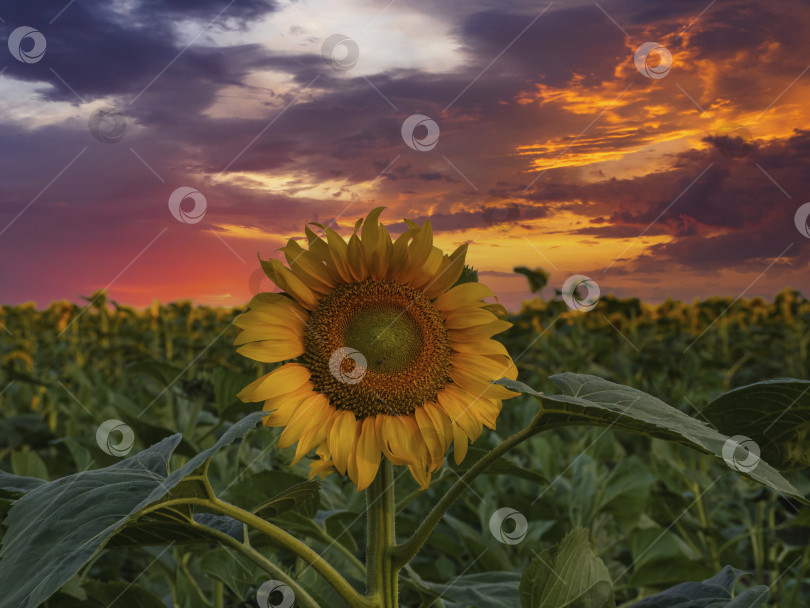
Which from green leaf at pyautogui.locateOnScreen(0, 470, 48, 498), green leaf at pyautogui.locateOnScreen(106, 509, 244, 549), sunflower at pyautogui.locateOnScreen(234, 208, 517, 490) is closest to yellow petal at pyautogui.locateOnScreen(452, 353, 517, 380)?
sunflower at pyautogui.locateOnScreen(234, 208, 517, 490)

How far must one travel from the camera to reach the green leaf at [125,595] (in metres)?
1.19

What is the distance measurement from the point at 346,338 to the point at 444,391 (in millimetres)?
149

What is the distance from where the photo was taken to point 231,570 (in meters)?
1.15

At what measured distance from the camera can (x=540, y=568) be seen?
80 centimetres

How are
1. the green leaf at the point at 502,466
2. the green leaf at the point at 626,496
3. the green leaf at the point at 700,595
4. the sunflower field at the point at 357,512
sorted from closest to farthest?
the sunflower field at the point at 357,512 < the green leaf at the point at 700,595 < the green leaf at the point at 502,466 < the green leaf at the point at 626,496

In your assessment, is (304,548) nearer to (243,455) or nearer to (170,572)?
(243,455)

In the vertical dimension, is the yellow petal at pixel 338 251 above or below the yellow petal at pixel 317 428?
above

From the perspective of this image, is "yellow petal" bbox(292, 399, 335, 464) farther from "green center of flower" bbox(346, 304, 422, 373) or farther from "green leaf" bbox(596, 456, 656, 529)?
"green leaf" bbox(596, 456, 656, 529)

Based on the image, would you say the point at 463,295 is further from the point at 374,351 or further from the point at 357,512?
the point at 357,512

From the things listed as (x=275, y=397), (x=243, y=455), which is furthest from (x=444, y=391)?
(x=243, y=455)

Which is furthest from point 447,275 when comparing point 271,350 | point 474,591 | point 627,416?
point 474,591

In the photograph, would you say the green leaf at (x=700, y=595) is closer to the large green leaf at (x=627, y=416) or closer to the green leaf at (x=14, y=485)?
the large green leaf at (x=627, y=416)

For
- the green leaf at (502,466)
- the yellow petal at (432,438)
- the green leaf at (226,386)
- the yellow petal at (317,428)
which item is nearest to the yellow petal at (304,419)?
the yellow petal at (317,428)

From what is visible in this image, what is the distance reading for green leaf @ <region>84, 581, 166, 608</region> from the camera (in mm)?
1188
